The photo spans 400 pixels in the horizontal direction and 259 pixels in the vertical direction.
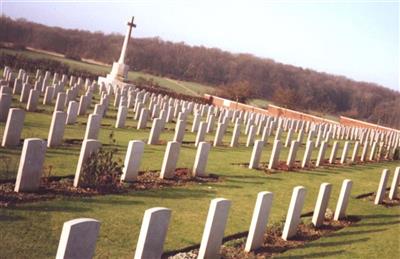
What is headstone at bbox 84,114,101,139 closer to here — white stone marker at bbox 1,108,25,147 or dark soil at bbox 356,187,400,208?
A: white stone marker at bbox 1,108,25,147

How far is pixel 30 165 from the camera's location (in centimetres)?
711

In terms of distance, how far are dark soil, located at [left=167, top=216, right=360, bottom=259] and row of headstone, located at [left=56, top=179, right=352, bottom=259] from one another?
0.12 m

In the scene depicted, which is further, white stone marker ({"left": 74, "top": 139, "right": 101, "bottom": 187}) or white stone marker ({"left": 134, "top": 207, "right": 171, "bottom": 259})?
white stone marker ({"left": 74, "top": 139, "right": 101, "bottom": 187})

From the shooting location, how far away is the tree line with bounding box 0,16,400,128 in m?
67.2

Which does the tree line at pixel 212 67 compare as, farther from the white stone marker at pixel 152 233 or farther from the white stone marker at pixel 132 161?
the white stone marker at pixel 152 233

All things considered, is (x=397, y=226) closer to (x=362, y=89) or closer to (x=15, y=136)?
(x=15, y=136)

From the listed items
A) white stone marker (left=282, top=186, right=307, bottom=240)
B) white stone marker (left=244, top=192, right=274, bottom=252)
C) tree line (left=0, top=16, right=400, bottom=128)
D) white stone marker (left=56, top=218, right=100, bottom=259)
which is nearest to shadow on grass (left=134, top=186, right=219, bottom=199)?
white stone marker (left=282, top=186, right=307, bottom=240)

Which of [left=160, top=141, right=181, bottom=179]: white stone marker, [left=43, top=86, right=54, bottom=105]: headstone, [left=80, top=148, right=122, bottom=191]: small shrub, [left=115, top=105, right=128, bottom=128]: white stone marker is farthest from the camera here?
[left=43, top=86, right=54, bottom=105]: headstone

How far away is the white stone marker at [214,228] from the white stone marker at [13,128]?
18.4ft

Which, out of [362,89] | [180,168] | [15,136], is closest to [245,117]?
[180,168]

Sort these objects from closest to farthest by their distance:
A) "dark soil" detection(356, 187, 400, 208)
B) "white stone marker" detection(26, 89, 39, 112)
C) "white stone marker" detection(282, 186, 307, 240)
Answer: "white stone marker" detection(282, 186, 307, 240)
"dark soil" detection(356, 187, 400, 208)
"white stone marker" detection(26, 89, 39, 112)

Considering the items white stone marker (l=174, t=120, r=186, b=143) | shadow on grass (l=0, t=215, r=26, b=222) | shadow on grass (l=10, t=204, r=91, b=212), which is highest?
white stone marker (l=174, t=120, r=186, b=143)

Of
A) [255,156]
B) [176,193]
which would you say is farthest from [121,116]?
[176,193]

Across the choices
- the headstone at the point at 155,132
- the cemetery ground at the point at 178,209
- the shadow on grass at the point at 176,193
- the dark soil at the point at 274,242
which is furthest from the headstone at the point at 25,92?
the dark soil at the point at 274,242
